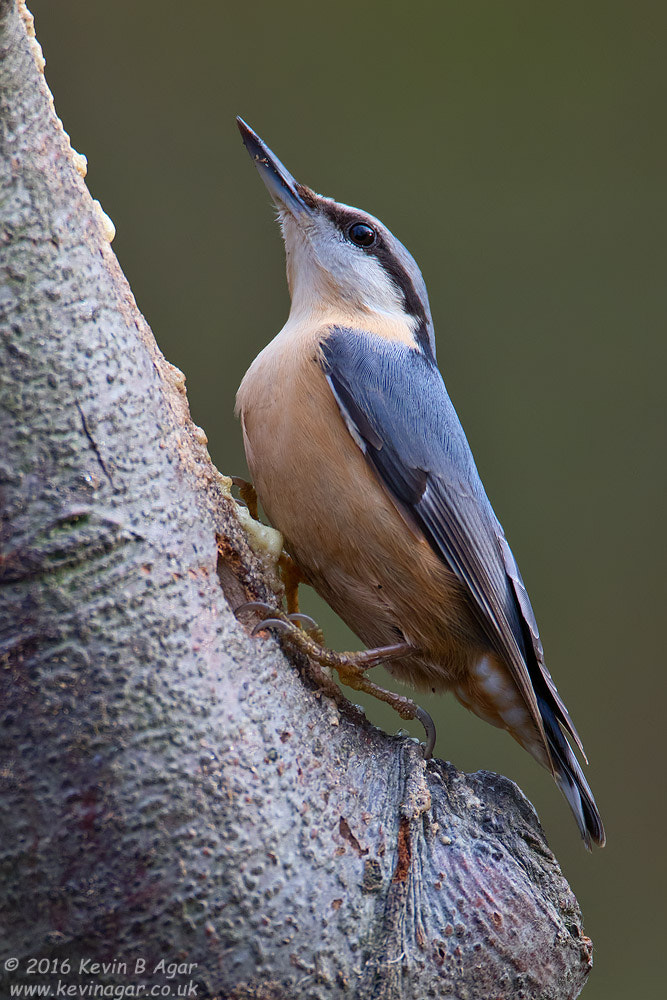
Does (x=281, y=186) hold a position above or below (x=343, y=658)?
above

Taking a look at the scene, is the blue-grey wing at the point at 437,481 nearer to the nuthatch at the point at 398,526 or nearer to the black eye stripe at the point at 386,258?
the nuthatch at the point at 398,526

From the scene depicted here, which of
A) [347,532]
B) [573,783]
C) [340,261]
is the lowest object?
[573,783]

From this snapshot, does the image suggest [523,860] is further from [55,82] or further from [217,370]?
[55,82]

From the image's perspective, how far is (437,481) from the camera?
4.70ft

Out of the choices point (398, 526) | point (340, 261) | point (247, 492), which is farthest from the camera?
point (340, 261)

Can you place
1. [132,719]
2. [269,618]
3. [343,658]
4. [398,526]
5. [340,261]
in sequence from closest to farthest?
[132,719], [269,618], [343,658], [398,526], [340,261]

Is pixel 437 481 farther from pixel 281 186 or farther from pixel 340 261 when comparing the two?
pixel 281 186

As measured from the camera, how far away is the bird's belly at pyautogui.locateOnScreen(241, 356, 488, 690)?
1.34 m

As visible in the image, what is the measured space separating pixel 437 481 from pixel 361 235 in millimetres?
556

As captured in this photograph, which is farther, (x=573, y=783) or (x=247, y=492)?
(x=247, y=492)

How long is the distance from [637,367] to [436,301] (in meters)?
0.69

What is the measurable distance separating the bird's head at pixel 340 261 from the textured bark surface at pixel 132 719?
2.57 feet

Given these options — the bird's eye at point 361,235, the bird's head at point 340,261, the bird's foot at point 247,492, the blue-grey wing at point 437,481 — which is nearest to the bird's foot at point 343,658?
the blue-grey wing at point 437,481

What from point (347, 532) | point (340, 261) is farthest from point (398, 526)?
point (340, 261)
